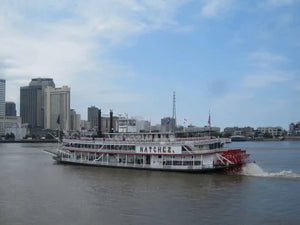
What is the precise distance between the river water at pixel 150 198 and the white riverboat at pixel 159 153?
70.5 inches

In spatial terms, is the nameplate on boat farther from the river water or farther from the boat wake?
the boat wake

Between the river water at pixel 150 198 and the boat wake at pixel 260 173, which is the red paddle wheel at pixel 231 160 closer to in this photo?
the boat wake at pixel 260 173

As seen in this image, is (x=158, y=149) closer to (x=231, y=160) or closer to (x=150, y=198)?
(x=231, y=160)

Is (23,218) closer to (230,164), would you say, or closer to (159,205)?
(159,205)

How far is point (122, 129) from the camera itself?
67562 mm

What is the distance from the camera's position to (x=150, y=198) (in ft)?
119

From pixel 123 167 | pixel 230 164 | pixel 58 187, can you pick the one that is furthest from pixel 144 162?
pixel 58 187

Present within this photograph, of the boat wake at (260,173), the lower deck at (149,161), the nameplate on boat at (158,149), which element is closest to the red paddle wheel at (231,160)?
the lower deck at (149,161)

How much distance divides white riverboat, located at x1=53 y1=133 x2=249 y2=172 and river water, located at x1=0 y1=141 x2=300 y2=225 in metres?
1.79

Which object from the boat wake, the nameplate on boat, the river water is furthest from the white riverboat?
the river water

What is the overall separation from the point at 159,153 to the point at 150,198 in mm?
19110

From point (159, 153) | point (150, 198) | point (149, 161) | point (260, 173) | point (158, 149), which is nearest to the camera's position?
point (150, 198)

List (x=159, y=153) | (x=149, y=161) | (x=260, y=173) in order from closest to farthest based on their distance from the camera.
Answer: (x=260, y=173)
(x=159, y=153)
(x=149, y=161)

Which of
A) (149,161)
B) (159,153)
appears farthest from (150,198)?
(149,161)
